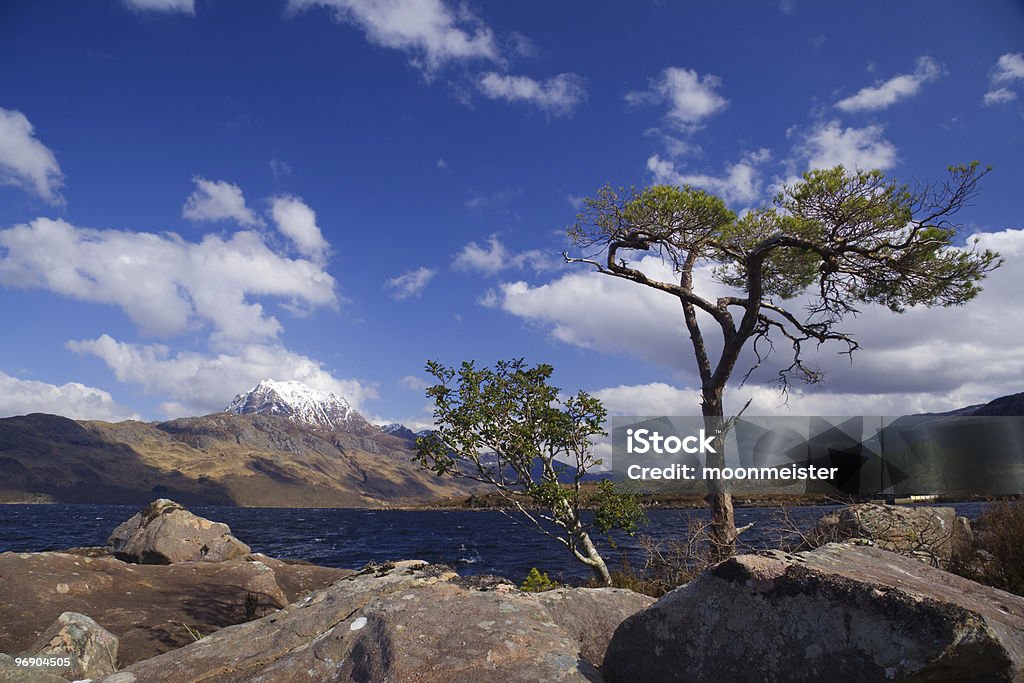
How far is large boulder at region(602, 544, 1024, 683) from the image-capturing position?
3412 millimetres

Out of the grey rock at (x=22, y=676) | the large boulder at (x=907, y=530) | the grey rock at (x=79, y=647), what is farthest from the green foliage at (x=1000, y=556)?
the grey rock at (x=79, y=647)

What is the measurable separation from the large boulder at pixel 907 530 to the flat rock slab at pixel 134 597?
1278 cm

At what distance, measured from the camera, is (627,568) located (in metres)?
12.2

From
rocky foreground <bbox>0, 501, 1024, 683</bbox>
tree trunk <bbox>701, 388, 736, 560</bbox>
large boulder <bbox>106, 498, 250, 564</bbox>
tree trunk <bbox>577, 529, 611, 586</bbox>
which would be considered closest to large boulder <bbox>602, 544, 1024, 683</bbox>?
rocky foreground <bbox>0, 501, 1024, 683</bbox>

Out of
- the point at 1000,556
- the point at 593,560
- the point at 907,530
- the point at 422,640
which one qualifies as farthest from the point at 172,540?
the point at 1000,556

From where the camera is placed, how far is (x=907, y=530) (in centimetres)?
1055

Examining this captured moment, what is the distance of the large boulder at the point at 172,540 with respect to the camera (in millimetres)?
21703

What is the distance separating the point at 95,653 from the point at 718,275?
1631cm

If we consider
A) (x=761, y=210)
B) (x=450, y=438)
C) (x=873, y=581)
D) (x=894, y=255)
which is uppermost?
(x=761, y=210)

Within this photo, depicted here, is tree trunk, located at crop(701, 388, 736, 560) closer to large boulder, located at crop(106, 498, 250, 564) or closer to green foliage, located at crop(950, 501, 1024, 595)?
green foliage, located at crop(950, 501, 1024, 595)

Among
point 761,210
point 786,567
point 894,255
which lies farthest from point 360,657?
point 894,255

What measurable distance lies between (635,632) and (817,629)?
128 centimetres

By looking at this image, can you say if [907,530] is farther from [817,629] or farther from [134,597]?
[134,597]

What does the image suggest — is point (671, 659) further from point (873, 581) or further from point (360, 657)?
point (360, 657)
